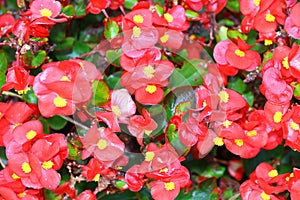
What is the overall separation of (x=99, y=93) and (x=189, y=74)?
0.22 metres

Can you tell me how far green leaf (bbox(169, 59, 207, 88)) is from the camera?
1179 millimetres

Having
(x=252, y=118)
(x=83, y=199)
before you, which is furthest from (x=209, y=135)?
(x=83, y=199)

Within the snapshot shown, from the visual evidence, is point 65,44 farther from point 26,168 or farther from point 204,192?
point 204,192

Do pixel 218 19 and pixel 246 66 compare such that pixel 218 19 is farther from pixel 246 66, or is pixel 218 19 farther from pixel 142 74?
pixel 142 74

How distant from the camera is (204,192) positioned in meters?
1.25

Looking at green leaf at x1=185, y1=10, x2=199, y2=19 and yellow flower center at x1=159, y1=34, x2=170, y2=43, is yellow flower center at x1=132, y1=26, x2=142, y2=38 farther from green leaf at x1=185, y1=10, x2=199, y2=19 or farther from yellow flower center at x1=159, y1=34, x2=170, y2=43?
green leaf at x1=185, y1=10, x2=199, y2=19

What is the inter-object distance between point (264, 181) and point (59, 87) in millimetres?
468

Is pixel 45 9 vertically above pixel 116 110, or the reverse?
pixel 45 9

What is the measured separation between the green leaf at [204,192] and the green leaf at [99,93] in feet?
1.00

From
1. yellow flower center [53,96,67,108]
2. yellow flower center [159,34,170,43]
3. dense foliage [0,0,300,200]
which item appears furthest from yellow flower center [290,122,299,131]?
yellow flower center [53,96,67,108]

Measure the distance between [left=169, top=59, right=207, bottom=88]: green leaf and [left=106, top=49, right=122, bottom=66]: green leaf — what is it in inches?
4.8

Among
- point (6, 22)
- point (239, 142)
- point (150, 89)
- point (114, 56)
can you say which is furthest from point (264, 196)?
point (6, 22)

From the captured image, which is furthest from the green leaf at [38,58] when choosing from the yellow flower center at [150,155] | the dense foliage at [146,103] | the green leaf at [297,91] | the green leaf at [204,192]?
the green leaf at [297,91]

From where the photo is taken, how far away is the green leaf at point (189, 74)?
1179 millimetres
